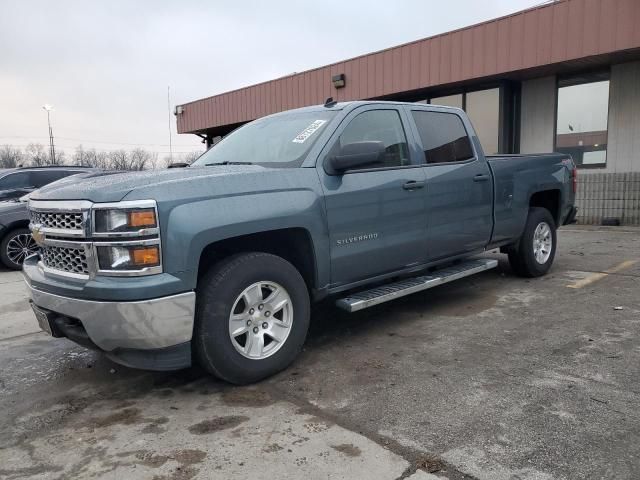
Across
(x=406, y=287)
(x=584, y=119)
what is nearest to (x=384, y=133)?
(x=406, y=287)

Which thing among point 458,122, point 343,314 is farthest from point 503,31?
point 343,314

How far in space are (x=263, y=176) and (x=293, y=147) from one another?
0.61 metres

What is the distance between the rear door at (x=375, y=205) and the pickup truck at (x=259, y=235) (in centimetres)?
1

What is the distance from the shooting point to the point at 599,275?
248 inches

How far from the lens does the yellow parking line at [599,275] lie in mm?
5879

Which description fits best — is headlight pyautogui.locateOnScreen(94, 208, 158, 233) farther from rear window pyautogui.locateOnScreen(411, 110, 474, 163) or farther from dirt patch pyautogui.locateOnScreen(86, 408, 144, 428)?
rear window pyautogui.locateOnScreen(411, 110, 474, 163)

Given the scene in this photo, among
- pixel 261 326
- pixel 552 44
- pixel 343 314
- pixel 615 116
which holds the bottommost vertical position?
pixel 343 314

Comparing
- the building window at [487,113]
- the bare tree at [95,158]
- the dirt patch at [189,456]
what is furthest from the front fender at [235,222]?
the bare tree at [95,158]

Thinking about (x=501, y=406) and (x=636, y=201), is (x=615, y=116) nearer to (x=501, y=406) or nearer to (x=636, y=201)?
(x=636, y=201)

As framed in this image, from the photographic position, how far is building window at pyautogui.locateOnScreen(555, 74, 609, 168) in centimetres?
1125

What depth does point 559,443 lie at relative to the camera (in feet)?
8.61

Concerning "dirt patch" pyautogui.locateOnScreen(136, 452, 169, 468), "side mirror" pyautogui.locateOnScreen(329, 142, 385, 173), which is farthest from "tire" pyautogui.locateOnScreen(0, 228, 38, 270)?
"dirt patch" pyautogui.locateOnScreen(136, 452, 169, 468)

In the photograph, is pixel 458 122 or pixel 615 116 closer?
pixel 458 122

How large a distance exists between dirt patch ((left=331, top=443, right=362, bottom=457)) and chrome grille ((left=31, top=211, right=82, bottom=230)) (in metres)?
1.95
